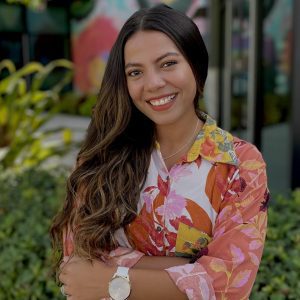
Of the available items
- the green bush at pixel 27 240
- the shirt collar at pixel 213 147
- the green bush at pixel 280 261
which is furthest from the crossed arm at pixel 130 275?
the green bush at pixel 280 261

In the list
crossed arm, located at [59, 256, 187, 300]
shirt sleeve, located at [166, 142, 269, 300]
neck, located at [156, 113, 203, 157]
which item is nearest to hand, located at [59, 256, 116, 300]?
crossed arm, located at [59, 256, 187, 300]

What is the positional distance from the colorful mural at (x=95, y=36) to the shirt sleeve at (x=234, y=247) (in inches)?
390

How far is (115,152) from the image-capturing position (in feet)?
4.86

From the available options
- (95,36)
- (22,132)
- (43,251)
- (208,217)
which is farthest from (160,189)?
(95,36)

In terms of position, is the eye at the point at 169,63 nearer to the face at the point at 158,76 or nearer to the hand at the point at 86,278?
the face at the point at 158,76

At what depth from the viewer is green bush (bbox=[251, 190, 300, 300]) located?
2.01m

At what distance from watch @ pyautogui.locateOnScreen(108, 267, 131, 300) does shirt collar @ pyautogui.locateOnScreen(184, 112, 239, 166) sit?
0.33 meters

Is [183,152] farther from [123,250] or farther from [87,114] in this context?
[87,114]

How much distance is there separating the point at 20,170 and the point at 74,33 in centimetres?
909

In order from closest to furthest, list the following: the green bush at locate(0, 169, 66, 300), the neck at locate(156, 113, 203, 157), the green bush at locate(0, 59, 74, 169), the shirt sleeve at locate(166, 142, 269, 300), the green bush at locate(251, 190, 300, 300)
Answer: the shirt sleeve at locate(166, 142, 269, 300) → the neck at locate(156, 113, 203, 157) → the green bush at locate(251, 190, 300, 300) → the green bush at locate(0, 169, 66, 300) → the green bush at locate(0, 59, 74, 169)

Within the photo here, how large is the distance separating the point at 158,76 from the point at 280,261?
130 cm

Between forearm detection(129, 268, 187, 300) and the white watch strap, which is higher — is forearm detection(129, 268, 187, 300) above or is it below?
below

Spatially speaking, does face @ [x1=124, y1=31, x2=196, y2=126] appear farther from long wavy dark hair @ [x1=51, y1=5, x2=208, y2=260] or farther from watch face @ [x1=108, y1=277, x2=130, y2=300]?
watch face @ [x1=108, y1=277, x2=130, y2=300]

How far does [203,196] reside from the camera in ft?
4.36
